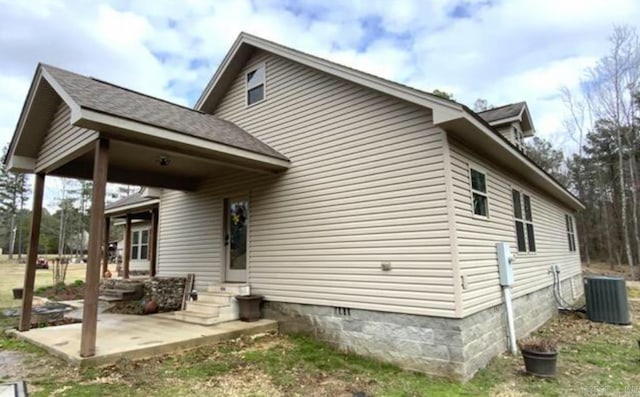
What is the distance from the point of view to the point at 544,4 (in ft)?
33.0

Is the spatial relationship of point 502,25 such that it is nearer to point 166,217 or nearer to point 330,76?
point 330,76

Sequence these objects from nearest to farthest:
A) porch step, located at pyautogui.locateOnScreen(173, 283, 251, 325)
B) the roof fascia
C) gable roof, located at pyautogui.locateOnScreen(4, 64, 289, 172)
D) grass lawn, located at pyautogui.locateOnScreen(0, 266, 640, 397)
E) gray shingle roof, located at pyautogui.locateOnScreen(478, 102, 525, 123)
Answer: grass lawn, located at pyautogui.locateOnScreen(0, 266, 640, 397) → the roof fascia → gable roof, located at pyautogui.locateOnScreen(4, 64, 289, 172) → porch step, located at pyautogui.locateOnScreen(173, 283, 251, 325) → gray shingle roof, located at pyautogui.locateOnScreen(478, 102, 525, 123)

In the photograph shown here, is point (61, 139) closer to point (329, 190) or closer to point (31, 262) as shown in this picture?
point (31, 262)

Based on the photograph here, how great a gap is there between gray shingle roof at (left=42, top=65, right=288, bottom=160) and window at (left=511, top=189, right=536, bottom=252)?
520cm

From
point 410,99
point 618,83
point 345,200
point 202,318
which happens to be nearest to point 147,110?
point 345,200

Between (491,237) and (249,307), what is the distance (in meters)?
4.63

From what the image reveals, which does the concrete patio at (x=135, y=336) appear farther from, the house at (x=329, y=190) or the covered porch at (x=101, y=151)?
the house at (x=329, y=190)

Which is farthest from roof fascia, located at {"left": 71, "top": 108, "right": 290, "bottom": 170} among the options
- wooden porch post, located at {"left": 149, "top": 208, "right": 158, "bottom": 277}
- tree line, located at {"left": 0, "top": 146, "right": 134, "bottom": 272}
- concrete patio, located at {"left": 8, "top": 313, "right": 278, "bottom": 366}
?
tree line, located at {"left": 0, "top": 146, "right": 134, "bottom": 272}

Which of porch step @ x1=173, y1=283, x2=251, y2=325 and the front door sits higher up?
the front door

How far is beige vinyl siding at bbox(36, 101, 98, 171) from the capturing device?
5.43 meters

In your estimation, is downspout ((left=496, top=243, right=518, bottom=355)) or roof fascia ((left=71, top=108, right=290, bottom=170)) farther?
downspout ((left=496, top=243, right=518, bottom=355))

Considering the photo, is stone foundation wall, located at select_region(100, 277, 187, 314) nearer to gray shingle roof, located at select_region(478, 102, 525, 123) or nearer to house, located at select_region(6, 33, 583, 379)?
house, located at select_region(6, 33, 583, 379)

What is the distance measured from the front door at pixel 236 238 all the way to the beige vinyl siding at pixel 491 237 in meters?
4.50

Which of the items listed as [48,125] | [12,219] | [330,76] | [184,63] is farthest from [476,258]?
[12,219]
